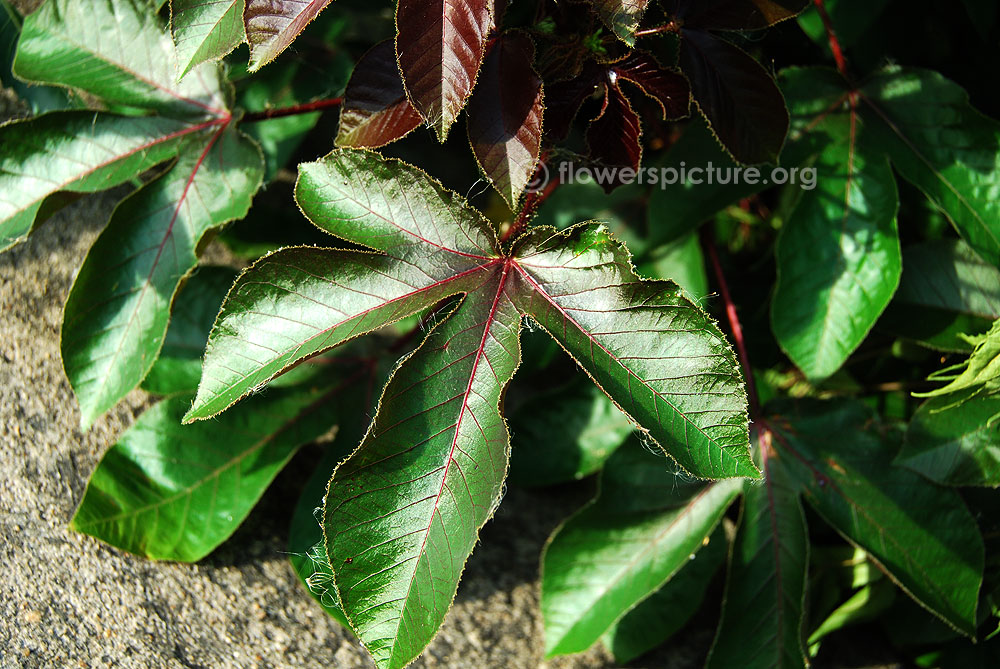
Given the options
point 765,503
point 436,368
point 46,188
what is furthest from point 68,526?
point 765,503

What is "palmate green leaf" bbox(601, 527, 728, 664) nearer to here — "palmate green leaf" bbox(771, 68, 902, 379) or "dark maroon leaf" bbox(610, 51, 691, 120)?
"palmate green leaf" bbox(771, 68, 902, 379)

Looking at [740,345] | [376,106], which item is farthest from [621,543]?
[376,106]

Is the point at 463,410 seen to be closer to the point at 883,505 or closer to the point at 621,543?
the point at 621,543

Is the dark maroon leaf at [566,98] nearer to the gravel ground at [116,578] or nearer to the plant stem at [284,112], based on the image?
the plant stem at [284,112]

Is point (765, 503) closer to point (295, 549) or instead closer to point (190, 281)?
point (295, 549)

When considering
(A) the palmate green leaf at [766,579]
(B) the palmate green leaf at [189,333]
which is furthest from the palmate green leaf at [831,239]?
(B) the palmate green leaf at [189,333]
